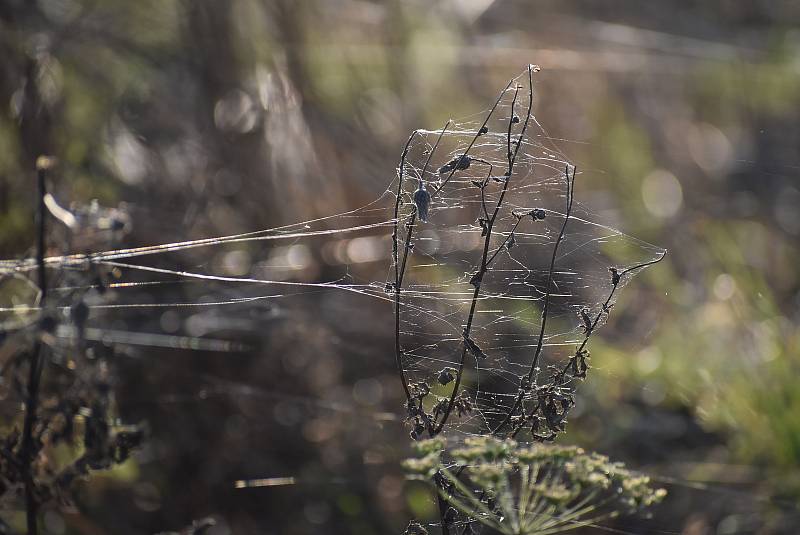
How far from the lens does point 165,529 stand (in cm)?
315

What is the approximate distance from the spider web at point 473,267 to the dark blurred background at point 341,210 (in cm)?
17

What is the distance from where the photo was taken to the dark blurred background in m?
3.20

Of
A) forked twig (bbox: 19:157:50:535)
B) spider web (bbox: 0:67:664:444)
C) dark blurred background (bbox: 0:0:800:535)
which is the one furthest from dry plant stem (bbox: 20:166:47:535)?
dark blurred background (bbox: 0:0:800:535)

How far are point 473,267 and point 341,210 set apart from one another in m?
1.78

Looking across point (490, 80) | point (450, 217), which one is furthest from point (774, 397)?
point (490, 80)

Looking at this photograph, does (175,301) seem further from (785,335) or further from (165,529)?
(785,335)

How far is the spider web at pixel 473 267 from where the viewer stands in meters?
1.76

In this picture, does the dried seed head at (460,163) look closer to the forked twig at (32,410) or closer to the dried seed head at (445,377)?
the dried seed head at (445,377)

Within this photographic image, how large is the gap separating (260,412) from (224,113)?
1.51m

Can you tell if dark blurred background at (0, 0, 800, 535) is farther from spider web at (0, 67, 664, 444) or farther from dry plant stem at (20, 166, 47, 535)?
dry plant stem at (20, 166, 47, 535)

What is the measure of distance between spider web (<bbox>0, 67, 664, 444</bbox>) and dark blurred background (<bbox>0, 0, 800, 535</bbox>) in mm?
170

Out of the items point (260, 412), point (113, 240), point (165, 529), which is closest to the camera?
point (113, 240)

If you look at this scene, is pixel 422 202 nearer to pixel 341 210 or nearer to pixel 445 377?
pixel 445 377

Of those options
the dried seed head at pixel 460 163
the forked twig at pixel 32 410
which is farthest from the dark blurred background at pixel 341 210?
the dried seed head at pixel 460 163
